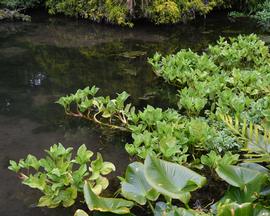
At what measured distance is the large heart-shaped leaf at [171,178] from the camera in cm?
279

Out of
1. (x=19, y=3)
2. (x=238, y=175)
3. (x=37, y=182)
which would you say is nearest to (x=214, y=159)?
(x=238, y=175)

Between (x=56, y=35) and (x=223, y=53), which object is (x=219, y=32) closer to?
(x=223, y=53)

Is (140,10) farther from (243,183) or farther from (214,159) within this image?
(243,183)

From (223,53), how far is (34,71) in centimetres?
331

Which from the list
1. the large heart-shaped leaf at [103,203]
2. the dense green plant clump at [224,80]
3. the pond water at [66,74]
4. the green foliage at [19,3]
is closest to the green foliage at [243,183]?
the large heart-shaped leaf at [103,203]

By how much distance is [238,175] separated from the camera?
9.67 feet

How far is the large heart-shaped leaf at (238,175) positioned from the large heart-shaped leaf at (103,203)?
A: 0.76 m

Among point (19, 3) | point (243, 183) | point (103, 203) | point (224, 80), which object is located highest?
point (19, 3)

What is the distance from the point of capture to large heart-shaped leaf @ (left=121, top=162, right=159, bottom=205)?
3068mm

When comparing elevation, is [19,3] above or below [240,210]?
above

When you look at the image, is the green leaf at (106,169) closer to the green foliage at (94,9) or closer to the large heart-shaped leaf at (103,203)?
the large heart-shaped leaf at (103,203)

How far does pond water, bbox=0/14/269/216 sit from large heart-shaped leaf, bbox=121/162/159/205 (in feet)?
2.29

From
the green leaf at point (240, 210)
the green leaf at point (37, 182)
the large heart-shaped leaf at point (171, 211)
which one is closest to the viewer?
the green leaf at point (240, 210)

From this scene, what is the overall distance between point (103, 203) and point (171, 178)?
542 mm
